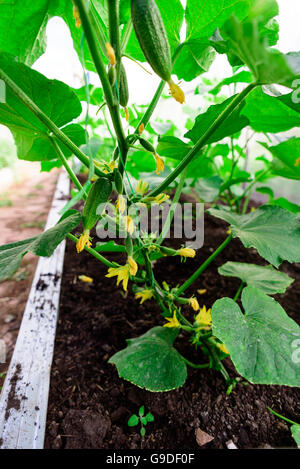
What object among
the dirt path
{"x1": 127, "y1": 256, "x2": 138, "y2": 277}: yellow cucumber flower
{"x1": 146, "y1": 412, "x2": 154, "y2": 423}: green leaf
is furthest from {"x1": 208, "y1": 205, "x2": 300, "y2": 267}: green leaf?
the dirt path

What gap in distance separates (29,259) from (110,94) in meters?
1.27

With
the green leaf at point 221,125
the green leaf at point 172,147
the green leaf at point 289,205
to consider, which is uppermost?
the green leaf at point 221,125

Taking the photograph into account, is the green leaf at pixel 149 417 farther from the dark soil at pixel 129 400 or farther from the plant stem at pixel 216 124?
the plant stem at pixel 216 124

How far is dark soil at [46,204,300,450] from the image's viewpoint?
713mm

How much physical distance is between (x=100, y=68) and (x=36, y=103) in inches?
10.1

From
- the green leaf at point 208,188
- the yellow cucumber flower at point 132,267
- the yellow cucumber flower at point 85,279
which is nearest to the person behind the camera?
the yellow cucumber flower at point 132,267

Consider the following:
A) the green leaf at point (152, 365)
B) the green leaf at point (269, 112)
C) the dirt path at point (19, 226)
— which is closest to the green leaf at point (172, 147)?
the green leaf at point (269, 112)

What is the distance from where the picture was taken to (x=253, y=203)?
2238 millimetres

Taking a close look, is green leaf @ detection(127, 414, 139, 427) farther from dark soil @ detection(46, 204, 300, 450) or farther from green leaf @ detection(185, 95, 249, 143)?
green leaf @ detection(185, 95, 249, 143)

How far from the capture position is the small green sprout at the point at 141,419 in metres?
0.73

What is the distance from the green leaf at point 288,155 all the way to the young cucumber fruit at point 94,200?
497mm

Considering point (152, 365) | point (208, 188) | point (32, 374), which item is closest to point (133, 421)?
point (152, 365)

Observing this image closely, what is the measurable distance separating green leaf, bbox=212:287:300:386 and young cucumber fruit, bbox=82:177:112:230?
329mm
